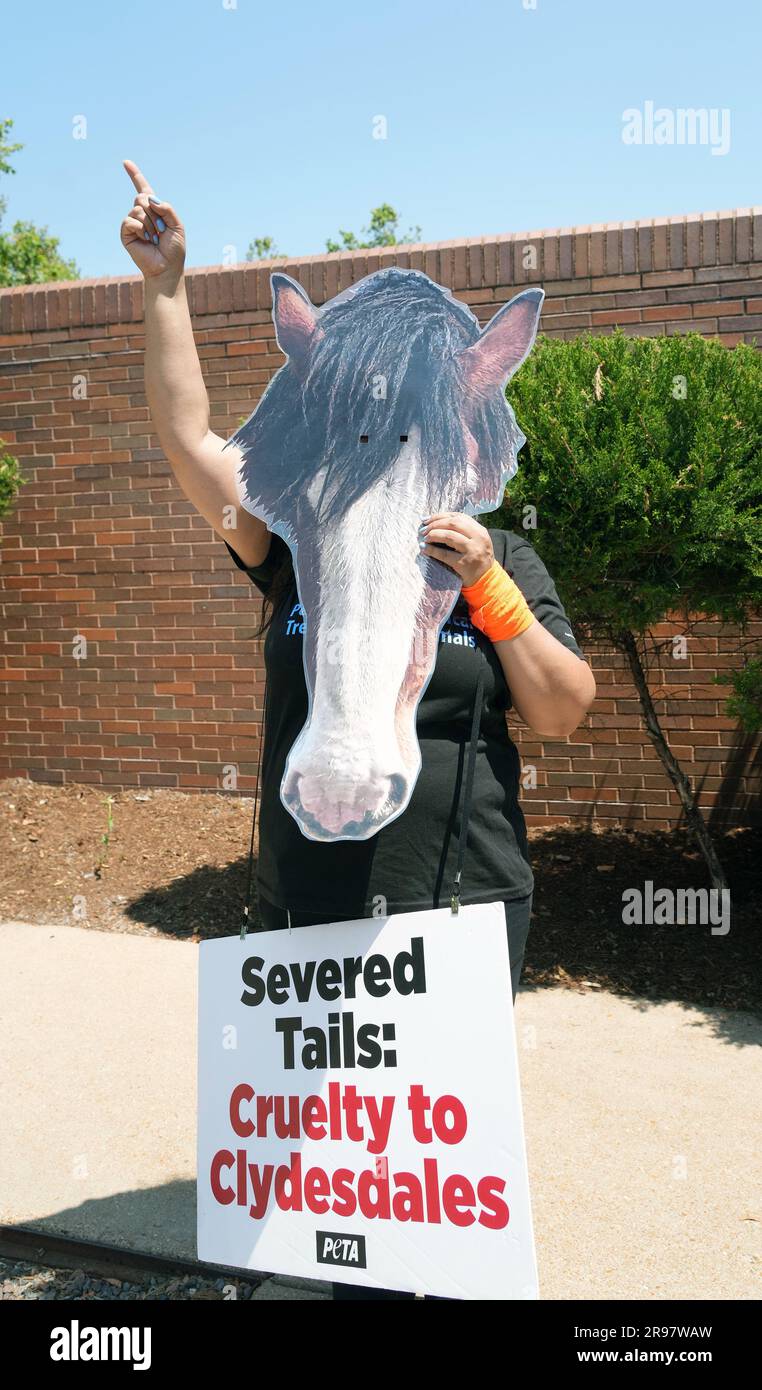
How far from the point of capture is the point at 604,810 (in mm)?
6574

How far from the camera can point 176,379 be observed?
2.10m

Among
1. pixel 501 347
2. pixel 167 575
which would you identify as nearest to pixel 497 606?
pixel 501 347

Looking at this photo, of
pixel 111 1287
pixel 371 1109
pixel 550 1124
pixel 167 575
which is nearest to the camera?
pixel 371 1109

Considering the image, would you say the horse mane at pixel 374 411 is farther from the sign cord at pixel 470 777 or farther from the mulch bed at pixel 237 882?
the mulch bed at pixel 237 882

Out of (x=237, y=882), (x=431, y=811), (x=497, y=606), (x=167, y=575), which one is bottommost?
(x=237, y=882)

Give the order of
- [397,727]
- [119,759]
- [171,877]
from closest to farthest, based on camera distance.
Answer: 1. [397,727]
2. [171,877]
3. [119,759]

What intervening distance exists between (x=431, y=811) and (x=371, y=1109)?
52cm

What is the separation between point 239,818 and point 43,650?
6.31ft

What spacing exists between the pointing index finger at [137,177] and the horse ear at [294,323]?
33 cm

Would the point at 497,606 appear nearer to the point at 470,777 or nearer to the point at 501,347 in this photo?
the point at 470,777

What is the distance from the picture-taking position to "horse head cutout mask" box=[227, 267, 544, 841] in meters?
1.85
